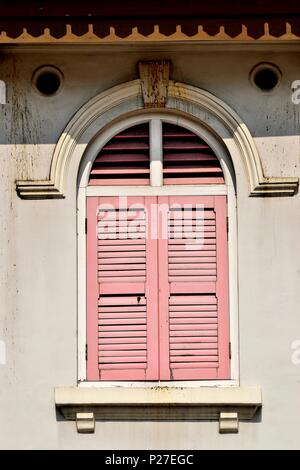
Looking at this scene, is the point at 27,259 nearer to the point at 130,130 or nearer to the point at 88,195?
the point at 88,195

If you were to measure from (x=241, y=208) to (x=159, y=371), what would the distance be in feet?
4.81

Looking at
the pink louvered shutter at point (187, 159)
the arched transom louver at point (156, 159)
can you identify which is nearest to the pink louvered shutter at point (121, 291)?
the arched transom louver at point (156, 159)

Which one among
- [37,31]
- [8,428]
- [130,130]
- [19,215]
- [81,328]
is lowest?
[8,428]

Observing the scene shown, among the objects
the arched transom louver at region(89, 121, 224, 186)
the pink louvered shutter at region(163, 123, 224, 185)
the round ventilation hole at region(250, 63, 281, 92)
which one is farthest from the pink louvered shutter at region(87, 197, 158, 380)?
the round ventilation hole at region(250, 63, 281, 92)

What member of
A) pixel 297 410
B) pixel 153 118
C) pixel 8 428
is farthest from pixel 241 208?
pixel 8 428

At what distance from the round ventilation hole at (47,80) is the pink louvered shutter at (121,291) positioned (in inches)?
37.7

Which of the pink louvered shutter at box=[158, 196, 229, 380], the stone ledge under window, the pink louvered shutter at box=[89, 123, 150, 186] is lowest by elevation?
the stone ledge under window

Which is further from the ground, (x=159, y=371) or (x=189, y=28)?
(x=189, y=28)

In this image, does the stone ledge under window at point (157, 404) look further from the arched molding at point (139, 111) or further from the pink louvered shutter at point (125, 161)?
the pink louvered shutter at point (125, 161)

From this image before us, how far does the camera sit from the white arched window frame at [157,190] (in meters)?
9.56

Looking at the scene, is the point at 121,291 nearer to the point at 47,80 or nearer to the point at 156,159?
the point at 156,159

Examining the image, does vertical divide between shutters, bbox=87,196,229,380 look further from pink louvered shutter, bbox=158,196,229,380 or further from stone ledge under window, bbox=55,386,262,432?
stone ledge under window, bbox=55,386,262,432

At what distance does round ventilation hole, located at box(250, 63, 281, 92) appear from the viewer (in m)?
9.76

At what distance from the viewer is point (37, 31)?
9234 mm
